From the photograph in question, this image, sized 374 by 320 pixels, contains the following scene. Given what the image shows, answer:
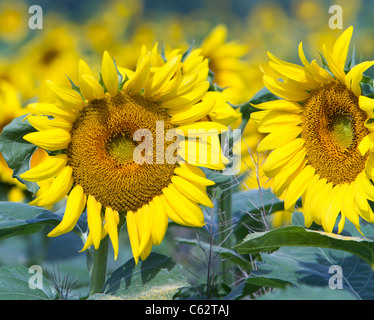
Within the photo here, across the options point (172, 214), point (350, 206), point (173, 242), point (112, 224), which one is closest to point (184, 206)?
point (172, 214)

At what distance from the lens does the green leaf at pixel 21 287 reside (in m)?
1.46

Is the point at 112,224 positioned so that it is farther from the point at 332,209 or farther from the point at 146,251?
the point at 332,209

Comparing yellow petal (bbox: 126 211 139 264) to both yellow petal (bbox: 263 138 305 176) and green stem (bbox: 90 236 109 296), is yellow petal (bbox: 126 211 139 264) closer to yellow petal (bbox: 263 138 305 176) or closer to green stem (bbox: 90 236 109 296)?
green stem (bbox: 90 236 109 296)

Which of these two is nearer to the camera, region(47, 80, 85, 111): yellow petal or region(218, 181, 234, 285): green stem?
region(47, 80, 85, 111): yellow petal

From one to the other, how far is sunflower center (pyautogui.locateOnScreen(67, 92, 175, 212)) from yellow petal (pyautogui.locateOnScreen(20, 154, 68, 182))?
0.11 ft

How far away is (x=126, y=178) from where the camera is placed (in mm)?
1456

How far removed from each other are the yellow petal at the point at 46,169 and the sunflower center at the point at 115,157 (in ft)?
0.11

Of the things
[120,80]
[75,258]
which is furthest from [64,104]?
[75,258]

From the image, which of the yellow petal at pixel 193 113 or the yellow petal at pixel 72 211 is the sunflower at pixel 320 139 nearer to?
the yellow petal at pixel 193 113

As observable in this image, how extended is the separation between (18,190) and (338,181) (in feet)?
4.04

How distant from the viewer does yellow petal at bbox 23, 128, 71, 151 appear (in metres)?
1.38

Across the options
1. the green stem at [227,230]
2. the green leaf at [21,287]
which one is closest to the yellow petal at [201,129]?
the green stem at [227,230]

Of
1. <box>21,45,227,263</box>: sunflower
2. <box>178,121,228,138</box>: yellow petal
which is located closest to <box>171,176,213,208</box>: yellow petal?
<box>21,45,227,263</box>: sunflower

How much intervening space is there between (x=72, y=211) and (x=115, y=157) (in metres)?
0.16
